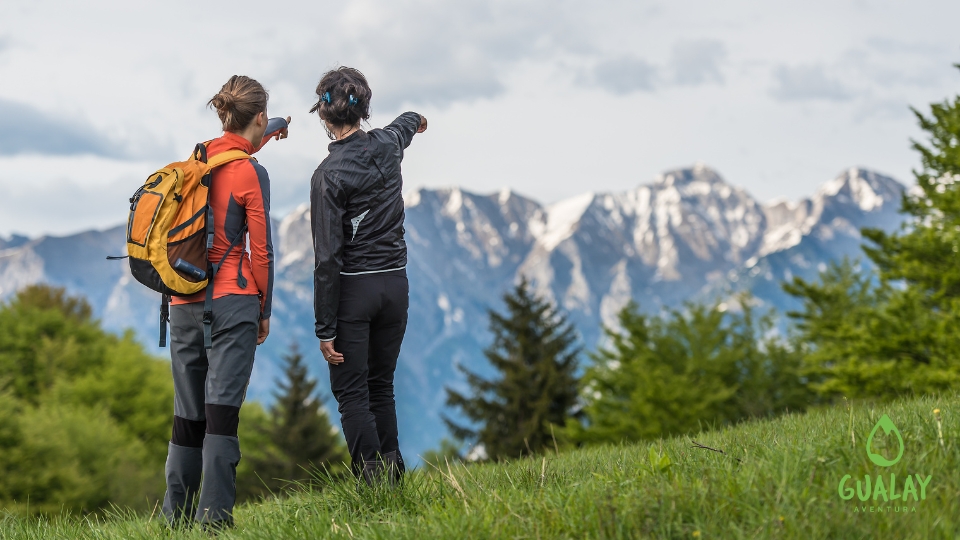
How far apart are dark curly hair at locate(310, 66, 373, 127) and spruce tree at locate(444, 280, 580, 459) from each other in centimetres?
3556

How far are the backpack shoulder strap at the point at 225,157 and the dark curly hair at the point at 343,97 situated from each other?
574mm

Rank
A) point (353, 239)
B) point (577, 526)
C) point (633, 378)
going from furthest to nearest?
point (633, 378) → point (353, 239) → point (577, 526)

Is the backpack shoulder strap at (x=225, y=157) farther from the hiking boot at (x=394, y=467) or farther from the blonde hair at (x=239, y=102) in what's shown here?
the hiking boot at (x=394, y=467)

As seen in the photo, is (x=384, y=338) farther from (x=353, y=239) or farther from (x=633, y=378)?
(x=633, y=378)

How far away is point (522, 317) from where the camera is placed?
42.9 m

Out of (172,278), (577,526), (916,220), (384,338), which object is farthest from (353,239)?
(916,220)

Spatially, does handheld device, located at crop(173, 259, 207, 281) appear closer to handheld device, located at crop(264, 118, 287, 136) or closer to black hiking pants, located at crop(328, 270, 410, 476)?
black hiking pants, located at crop(328, 270, 410, 476)

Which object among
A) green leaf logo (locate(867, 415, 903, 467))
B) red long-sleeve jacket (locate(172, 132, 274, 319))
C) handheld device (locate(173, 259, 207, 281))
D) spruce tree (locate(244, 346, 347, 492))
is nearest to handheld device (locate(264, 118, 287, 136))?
red long-sleeve jacket (locate(172, 132, 274, 319))

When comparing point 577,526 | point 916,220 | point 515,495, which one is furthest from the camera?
point 916,220

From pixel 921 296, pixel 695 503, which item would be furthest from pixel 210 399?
pixel 921 296

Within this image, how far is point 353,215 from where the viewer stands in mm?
4441

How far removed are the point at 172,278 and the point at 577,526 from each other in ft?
8.53

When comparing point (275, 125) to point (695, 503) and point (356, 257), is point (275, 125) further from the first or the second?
point (695, 503)

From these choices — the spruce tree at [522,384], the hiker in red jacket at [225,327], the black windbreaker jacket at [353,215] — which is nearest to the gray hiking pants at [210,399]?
the hiker in red jacket at [225,327]
